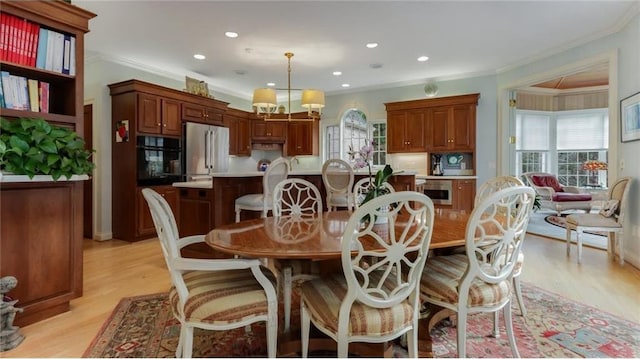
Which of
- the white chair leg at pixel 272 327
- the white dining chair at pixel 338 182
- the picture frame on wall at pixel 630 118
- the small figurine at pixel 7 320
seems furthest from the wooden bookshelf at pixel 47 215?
the picture frame on wall at pixel 630 118

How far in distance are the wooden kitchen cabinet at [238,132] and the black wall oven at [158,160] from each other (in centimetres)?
130

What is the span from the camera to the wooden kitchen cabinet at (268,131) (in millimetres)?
7082

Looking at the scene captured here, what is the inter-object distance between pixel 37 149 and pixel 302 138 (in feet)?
18.0

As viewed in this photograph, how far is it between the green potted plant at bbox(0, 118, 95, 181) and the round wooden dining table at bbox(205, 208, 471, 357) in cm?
124

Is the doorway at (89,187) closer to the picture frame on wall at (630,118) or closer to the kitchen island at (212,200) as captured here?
the kitchen island at (212,200)

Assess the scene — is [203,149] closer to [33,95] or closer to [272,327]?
[33,95]

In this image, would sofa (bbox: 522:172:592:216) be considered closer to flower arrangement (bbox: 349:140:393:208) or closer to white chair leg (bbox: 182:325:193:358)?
flower arrangement (bbox: 349:140:393:208)

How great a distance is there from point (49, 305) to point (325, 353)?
198cm

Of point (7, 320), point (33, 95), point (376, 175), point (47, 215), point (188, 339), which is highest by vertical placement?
point (33, 95)

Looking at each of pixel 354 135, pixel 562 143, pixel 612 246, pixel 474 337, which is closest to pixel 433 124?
pixel 354 135

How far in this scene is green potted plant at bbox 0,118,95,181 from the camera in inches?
80.6

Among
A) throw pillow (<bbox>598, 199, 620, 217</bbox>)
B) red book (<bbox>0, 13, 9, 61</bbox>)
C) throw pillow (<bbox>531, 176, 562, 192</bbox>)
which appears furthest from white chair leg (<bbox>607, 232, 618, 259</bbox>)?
red book (<bbox>0, 13, 9, 61</bbox>)

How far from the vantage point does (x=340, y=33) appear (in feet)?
12.9

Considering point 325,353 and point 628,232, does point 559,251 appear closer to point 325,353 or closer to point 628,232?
point 628,232
